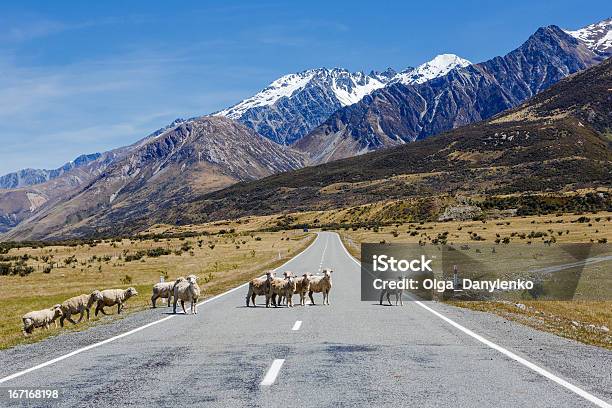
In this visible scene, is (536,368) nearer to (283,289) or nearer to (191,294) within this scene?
(283,289)

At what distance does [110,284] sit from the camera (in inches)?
1467

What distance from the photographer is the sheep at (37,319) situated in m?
18.7

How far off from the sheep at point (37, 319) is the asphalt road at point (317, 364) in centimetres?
313

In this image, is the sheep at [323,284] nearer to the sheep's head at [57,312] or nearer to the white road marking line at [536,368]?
the white road marking line at [536,368]

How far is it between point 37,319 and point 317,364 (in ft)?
39.9

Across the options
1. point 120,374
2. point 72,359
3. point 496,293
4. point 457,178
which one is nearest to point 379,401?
point 120,374

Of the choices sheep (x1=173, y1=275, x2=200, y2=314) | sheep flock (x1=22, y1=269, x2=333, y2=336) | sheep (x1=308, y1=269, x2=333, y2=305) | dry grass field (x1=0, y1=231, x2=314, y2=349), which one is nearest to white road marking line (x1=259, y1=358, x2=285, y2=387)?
dry grass field (x1=0, y1=231, x2=314, y2=349)

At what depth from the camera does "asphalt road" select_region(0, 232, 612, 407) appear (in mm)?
8375

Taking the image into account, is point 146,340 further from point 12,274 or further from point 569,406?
point 12,274

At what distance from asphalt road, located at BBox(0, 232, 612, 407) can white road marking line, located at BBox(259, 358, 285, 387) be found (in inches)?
0.7

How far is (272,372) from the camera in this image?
32.8 feet

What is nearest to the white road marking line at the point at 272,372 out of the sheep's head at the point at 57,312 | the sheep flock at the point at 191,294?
the sheep flock at the point at 191,294

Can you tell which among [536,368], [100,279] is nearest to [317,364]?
[536,368]

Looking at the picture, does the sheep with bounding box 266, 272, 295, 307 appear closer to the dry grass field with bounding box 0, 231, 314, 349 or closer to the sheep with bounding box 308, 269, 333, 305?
the sheep with bounding box 308, 269, 333, 305
